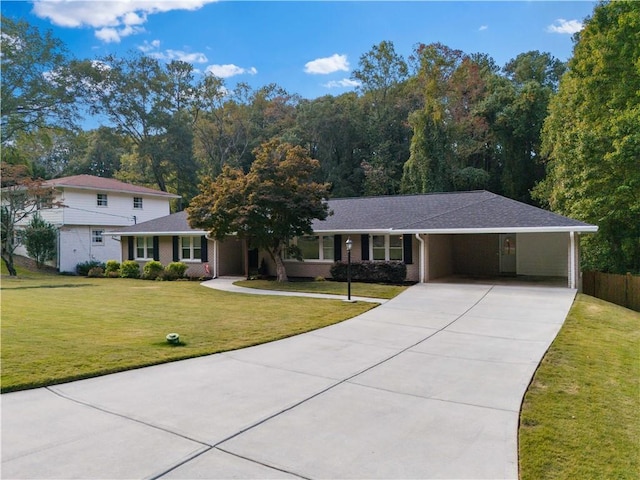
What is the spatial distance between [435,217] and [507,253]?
4.53 meters

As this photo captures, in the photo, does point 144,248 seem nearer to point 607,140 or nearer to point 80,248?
point 80,248

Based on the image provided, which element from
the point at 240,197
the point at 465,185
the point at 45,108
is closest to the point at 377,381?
the point at 240,197

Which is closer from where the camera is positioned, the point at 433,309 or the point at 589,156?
the point at 433,309

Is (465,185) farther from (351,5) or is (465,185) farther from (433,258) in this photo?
(351,5)

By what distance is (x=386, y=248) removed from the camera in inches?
657

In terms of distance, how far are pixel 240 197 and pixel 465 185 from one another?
68.8 feet

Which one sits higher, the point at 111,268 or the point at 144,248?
the point at 144,248

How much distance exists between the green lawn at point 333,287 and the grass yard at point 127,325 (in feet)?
5.33

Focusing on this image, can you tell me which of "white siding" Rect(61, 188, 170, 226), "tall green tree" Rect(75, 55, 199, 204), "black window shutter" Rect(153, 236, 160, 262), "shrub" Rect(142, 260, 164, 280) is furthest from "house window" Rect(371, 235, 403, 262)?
"tall green tree" Rect(75, 55, 199, 204)

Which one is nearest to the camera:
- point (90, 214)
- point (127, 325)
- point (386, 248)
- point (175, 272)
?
point (127, 325)

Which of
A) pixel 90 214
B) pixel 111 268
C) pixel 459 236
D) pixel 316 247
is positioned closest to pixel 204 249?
pixel 316 247

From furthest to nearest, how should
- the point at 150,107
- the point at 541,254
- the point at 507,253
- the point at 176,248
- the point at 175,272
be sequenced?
the point at 150,107 < the point at 176,248 < the point at 175,272 < the point at 507,253 < the point at 541,254

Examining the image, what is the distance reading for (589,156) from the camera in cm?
1791

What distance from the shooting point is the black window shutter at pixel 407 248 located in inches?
635
